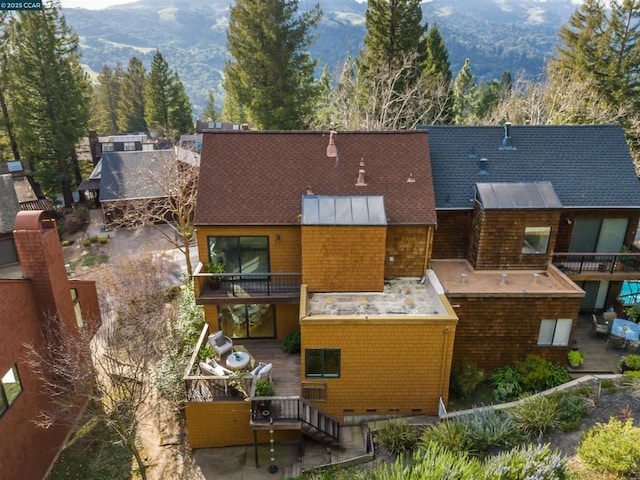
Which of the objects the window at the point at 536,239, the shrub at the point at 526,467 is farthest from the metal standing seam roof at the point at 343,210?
the shrub at the point at 526,467

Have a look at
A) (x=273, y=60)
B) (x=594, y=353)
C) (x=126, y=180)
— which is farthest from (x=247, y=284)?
(x=126, y=180)

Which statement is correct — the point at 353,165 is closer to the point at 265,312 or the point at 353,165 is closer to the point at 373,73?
the point at 265,312

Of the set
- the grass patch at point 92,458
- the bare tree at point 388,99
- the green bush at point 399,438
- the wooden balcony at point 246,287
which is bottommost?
the grass patch at point 92,458

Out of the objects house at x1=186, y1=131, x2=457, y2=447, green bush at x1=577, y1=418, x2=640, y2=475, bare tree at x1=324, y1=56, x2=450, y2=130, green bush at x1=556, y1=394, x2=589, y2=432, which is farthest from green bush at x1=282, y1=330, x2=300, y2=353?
bare tree at x1=324, y1=56, x2=450, y2=130

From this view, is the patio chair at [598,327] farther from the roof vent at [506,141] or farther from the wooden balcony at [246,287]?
the wooden balcony at [246,287]

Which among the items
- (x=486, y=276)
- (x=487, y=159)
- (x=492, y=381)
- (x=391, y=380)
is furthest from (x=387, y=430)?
(x=487, y=159)

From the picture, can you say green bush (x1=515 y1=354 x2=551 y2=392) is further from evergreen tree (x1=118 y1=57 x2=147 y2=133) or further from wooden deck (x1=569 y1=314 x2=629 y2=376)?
evergreen tree (x1=118 y1=57 x2=147 y2=133)
